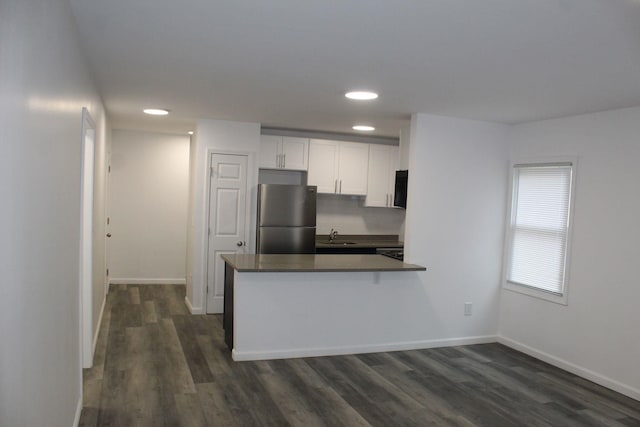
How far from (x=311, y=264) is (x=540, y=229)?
2307 millimetres

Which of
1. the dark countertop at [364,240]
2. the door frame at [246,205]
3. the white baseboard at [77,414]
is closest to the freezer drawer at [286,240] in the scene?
the door frame at [246,205]

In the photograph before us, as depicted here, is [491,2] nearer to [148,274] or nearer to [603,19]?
[603,19]

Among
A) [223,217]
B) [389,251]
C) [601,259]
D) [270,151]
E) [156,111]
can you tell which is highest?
[156,111]

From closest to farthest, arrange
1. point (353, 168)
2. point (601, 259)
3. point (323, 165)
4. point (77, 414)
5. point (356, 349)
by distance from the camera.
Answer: point (77, 414) < point (601, 259) < point (356, 349) < point (323, 165) < point (353, 168)

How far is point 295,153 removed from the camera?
656 centimetres

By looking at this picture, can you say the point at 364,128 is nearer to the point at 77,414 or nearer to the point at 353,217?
the point at 353,217

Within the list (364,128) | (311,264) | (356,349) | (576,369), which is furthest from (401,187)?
(576,369)

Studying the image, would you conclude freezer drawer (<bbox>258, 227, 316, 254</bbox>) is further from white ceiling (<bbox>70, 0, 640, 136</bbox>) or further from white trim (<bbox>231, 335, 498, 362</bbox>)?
white ceiling (<bbox>70, 0, 640, 136</bbox>)

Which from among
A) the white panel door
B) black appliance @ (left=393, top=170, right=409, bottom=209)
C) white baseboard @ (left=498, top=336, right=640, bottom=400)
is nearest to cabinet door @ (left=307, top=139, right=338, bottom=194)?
the white panel door

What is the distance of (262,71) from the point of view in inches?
135

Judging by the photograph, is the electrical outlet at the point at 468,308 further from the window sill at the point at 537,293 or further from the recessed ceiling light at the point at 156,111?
the recessed ceiling light at the point at 156,111

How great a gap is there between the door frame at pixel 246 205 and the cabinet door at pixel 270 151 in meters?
0.33

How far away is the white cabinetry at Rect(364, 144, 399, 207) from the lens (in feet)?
22.8

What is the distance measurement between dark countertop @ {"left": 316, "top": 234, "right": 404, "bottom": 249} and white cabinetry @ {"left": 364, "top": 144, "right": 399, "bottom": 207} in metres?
0.56
